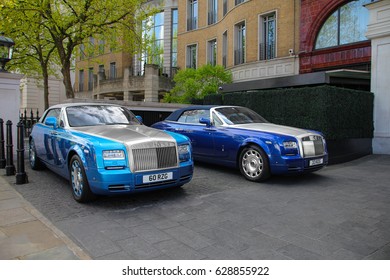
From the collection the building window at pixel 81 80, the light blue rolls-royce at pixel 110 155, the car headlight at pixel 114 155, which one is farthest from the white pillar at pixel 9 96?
the building window at pixel 81 80

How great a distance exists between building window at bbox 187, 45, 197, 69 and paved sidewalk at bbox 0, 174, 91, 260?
23812 mm

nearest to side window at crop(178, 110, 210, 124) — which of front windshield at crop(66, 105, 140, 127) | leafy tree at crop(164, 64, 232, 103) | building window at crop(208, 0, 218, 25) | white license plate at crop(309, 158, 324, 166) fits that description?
front windshield at crop(66, 105, 140, 127)

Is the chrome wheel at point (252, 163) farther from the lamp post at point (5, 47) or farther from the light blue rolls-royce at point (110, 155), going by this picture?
the lamp post at point (5, 47)

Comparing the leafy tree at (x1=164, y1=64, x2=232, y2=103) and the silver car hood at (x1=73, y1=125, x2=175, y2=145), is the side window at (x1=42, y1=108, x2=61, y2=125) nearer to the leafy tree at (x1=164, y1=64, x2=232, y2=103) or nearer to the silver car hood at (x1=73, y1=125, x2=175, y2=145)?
the silver car hood at (x1=73, y1=125, x2=175, y2=145)

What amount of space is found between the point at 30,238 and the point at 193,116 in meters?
5.46

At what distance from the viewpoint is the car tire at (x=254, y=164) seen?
21.8 ft

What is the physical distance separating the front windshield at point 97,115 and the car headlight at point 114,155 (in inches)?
57.5

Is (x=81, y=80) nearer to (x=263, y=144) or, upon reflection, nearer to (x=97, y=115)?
(x=97, y=115)

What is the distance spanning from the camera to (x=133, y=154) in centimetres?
484

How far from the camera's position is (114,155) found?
15.7 ft

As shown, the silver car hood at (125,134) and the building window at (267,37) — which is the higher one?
the building window at (267,37)

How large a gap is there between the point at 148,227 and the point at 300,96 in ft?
25.5

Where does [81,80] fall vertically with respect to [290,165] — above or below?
above

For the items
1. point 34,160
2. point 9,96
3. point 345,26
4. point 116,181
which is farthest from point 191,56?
point 116,181
